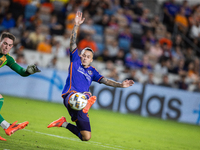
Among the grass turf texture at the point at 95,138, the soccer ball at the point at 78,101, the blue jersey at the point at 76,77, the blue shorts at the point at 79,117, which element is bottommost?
the grass turf texture at the point at 95,138

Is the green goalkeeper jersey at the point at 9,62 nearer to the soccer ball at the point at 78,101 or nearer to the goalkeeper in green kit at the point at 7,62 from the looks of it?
the goalkeeper in green kit at the point at 7,62

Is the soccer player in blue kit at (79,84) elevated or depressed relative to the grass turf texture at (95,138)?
elevated

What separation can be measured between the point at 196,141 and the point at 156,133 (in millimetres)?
1193

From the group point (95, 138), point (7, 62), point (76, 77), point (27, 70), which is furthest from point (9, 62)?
point (95, 138)

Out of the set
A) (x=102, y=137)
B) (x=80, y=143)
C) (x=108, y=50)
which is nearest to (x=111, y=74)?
(x=108, y=50)

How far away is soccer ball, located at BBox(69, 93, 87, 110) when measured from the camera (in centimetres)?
505

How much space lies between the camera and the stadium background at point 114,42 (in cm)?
1400

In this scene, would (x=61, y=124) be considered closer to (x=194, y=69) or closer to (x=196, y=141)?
(x=196, y=141)

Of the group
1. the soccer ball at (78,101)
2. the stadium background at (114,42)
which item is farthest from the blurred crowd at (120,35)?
the soccer ball at (78,101)

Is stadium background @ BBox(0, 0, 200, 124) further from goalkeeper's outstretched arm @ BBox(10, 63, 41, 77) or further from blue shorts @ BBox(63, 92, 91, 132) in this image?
blue shorts @ BBox(63, 92, 91, 132)

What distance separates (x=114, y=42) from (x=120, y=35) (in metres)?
1.57

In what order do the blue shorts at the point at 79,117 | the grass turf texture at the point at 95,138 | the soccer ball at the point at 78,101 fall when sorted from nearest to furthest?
the soccer ball at the point at 78,101, the blue shorts at the point at 79,117, the grass turf texture at the point at 95,138

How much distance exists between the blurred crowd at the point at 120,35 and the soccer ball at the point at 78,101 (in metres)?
8.97

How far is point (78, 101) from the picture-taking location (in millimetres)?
5039
